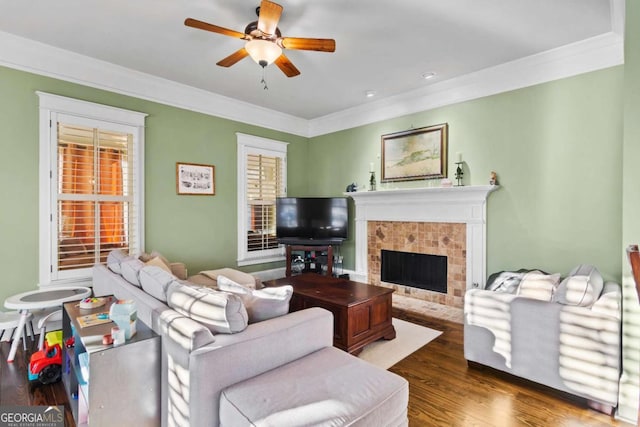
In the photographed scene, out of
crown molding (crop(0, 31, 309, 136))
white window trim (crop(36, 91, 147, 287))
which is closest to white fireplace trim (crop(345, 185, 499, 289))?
crown molding (crop(0, 31, 309, 136))

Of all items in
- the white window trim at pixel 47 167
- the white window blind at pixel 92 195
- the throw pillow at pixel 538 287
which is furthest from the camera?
the white window blind at pixel 92 195

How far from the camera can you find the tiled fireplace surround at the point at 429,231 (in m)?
4.02

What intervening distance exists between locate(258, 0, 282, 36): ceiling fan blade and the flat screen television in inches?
115

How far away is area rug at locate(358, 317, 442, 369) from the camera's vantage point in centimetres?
287

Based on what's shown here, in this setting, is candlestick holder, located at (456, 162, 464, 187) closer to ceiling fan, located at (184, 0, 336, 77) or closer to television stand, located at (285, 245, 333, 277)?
television stand, located at (285, 245, 333, 277)

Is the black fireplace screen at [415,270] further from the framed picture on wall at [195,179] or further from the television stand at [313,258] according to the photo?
the framed picture on wall at [195,179]

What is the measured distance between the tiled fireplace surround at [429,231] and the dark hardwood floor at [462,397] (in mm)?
1508

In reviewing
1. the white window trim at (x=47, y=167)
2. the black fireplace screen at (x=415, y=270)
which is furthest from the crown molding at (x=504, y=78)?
the white window trim at (x=47, y=167)

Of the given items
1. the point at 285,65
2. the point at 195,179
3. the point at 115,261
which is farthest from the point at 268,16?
the point at 195,179

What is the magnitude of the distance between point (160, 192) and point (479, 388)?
4.11m

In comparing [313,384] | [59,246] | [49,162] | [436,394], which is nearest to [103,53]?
[49,162]

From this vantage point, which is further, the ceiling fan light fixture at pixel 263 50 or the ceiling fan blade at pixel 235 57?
the ceiling fan blade at pixel 235 57

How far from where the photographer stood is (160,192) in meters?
4.21

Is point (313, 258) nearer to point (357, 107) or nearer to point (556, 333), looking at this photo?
point (357, 107)
